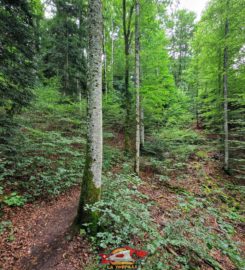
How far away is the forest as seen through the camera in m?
3.33

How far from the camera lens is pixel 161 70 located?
11273 mm

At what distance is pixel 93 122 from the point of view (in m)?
3.54

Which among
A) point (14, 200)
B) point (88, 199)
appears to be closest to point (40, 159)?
point (14, 200)

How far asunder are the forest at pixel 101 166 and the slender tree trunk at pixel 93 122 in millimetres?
23

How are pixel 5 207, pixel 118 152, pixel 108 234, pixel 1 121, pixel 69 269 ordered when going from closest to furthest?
1. pixel 69 269
2. pixel 108 234
3. pixel 5 207
4. pixel 1 121
5. pixel 118 152

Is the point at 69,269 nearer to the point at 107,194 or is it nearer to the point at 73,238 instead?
the point at 73,238

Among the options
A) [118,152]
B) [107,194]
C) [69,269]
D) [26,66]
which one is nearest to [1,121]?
[26,66]

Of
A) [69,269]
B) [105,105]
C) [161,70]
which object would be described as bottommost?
[69,269]

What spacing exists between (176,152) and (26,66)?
30.0ft

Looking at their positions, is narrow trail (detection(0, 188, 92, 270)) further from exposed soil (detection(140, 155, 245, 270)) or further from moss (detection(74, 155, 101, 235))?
exposed soil (detection(140, 155, 245, 270))

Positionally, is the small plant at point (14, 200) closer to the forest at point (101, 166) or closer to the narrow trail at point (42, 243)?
the forest at point (101, 166)

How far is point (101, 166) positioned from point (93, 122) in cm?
106

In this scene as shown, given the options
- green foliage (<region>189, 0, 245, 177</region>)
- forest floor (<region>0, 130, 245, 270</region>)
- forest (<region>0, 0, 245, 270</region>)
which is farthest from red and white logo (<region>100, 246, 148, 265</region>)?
green foliage (<region>189, 0, 245, 177</region>)

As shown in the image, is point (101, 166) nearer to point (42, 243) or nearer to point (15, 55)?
point (42, 243)
